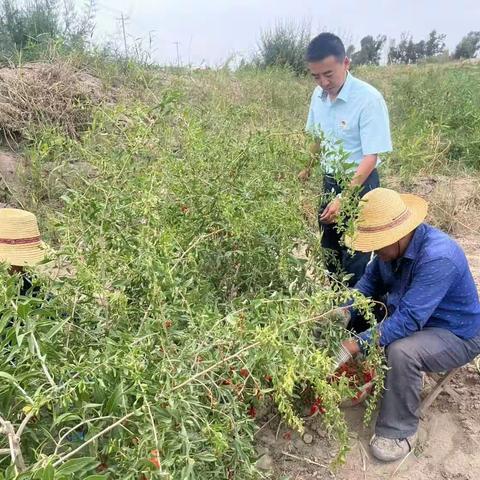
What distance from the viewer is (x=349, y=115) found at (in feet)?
10.4

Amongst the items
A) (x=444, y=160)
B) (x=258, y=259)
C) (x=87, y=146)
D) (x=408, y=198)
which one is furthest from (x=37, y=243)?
(x=444, y=160)

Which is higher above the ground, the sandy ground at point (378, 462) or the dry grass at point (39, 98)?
the dry grass at point (39, 98)

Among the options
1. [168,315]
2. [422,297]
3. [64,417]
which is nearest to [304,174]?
[422,297]

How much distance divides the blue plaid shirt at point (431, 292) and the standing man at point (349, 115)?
Result: 1.90ft

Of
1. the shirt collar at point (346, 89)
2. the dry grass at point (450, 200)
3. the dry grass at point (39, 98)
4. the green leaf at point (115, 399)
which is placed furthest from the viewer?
the dry grass at point (450, 200)

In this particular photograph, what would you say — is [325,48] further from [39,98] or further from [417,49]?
[417,49]

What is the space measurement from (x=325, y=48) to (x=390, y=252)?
1.27 metres

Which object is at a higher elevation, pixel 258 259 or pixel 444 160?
pixel 258 259

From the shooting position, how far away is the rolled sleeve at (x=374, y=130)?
3.09 meters

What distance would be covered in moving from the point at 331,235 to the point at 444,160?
12.2 ft

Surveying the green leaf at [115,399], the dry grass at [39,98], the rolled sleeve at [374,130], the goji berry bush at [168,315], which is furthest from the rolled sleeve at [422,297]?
the dry grass at [39,98]

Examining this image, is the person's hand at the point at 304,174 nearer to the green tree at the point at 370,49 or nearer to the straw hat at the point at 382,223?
the straw hat at the point at 382,223

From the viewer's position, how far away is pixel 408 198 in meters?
2.67

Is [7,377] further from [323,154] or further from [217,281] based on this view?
[323,154]
